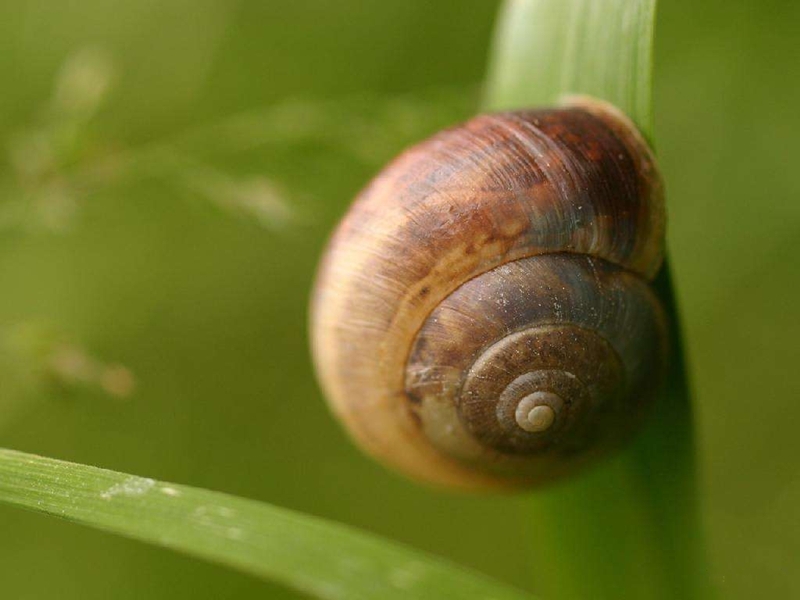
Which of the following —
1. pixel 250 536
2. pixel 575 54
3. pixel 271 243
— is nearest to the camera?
pixel 250 536

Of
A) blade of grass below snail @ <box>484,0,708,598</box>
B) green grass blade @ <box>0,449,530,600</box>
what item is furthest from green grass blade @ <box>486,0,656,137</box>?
green grass blade @ <box>0,449,530,600</box>

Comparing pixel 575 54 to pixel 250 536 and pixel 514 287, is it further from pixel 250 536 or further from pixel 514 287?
pixel 250 536

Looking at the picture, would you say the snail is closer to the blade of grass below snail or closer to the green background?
the blade of grass below snail

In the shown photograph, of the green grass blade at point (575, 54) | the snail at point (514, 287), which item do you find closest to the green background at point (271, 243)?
the green grass blade at point (575, 54)

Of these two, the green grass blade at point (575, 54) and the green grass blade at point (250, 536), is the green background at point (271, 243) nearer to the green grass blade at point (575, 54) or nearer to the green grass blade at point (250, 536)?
the green grass blade at point (575, 54)

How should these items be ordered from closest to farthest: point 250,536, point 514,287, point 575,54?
point 250,536 → point 514,287 → point 575,54

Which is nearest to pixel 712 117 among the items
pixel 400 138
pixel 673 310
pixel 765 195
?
pixel 765 195

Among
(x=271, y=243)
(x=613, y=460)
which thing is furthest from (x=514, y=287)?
(x=271, y=243)
